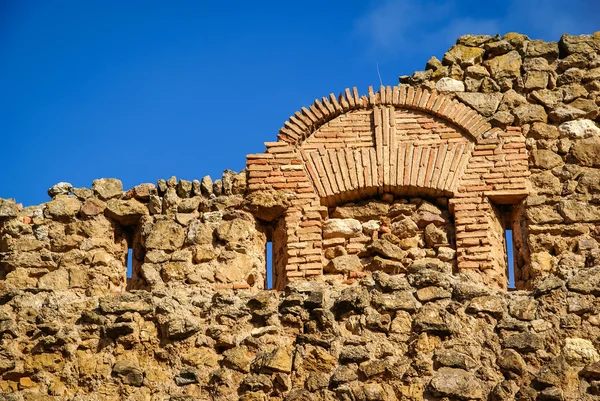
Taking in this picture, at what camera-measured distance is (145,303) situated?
10625 mm

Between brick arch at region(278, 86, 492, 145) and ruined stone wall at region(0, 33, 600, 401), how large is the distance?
1 cm

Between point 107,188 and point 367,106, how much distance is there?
2341 millimetres

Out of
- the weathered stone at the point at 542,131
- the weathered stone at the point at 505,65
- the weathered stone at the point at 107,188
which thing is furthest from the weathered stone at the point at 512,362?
the weathered stone at the point at 107,188

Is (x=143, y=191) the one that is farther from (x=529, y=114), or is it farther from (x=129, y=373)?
(x=529, y=114)

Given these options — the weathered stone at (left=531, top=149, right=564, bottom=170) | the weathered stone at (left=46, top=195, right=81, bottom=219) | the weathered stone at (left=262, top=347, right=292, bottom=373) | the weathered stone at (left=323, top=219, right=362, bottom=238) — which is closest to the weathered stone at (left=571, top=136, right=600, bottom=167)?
the weathered stone at (left=531, top=149, right=564, bottom=170)

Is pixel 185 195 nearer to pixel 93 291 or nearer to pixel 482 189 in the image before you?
pixel 93 291

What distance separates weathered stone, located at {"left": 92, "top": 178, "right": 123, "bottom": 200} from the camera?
11484 mm

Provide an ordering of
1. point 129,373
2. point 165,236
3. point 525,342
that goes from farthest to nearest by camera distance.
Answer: point 165,236 < point 129,373 < point 525,342

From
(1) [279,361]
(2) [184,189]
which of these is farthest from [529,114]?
(1) [279,361]

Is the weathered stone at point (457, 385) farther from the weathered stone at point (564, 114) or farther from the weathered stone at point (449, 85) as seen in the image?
the weathered stone at point (449, 85)

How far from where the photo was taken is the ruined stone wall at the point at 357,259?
1002cm

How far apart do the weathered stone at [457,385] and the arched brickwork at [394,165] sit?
3.95 feet

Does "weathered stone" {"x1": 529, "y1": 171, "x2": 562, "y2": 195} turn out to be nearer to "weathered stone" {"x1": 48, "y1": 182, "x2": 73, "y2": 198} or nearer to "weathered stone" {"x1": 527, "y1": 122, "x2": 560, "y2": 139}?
"weathered stone" {"x1": 527, "y1": 122, "x2": 560, "y2": 139}

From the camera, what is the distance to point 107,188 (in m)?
11.5
